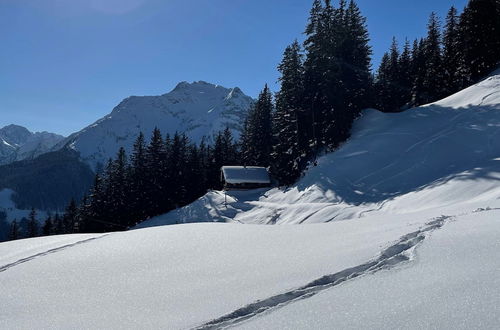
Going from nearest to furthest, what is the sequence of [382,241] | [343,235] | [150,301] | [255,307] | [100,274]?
[255,307] < [150,301] < [382,241] < [100,274] < [343,235]

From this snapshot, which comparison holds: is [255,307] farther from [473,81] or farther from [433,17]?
[433,17]

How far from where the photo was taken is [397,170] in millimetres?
28891

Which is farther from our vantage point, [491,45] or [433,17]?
[433,17]

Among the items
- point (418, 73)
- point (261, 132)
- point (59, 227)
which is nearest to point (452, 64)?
point (418, 73)

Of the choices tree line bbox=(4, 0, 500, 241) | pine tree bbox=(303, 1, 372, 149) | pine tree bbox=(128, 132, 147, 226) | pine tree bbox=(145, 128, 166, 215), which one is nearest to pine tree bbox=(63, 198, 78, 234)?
tree line bbox=(4, 0, 500, 241)

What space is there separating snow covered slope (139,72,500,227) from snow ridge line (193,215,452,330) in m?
12.0

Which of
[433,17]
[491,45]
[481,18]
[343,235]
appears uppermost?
[433,17]

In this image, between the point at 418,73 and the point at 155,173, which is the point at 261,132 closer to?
the point at 155,173

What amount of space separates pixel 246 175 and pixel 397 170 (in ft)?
77.5

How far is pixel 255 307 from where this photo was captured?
4535 millimetres

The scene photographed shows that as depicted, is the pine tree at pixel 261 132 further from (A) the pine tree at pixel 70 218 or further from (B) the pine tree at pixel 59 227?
(B) the pine tree at pixel 59 227

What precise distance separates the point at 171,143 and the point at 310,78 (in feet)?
92.0

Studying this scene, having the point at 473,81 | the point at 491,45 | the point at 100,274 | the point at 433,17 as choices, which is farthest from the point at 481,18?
the point at 100,274

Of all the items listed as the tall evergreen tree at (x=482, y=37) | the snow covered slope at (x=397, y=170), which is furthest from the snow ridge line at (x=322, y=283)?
the tall evergreen tree at (x=482, y=37)
